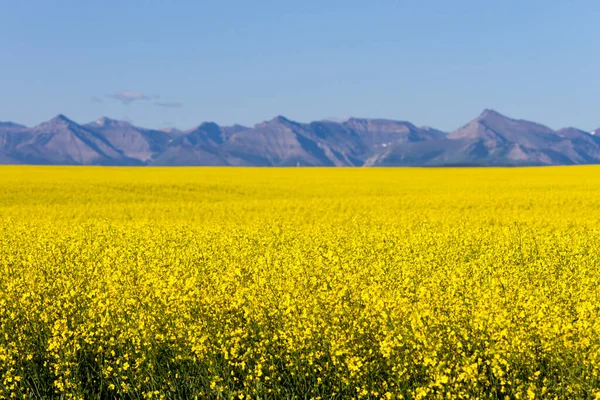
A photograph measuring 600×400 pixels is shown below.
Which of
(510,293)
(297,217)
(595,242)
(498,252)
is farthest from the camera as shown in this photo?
(297,217)

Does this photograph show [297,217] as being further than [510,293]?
Yes

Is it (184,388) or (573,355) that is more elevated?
(573,355)

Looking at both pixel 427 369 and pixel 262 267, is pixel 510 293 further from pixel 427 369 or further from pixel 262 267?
pixel 262 267

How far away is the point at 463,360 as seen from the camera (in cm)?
729

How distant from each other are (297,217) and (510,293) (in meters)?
16.6

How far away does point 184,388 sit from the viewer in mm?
8062

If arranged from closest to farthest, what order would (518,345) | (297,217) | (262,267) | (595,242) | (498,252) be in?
(518,345), (262,267), (498,252), (595,242), (297,217)

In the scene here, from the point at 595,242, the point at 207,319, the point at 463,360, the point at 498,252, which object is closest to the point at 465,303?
the point at 463,360

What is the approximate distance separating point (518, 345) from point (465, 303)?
1.68 meters

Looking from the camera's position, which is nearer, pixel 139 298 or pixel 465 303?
pixel 465 303

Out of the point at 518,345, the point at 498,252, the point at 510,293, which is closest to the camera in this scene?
the point at 518,345

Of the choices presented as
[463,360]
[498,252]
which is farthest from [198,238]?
[463,360]

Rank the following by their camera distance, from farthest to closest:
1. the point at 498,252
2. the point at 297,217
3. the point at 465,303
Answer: the point at 297,217 < the point at 498,252 < the point at 465,303

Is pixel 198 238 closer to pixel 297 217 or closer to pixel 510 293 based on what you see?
pixel 297 217
